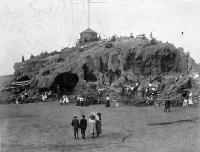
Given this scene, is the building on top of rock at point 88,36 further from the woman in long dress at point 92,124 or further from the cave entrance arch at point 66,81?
the woman in long dress at point 92,124

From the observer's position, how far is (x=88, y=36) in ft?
213

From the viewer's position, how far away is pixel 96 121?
19734 mm

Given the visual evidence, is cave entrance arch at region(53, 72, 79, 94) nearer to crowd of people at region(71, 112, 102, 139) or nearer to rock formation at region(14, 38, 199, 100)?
rock formation at region(14, 38, 199, 100)

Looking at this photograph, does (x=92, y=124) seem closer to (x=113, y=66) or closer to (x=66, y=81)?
(x=113, y=66)

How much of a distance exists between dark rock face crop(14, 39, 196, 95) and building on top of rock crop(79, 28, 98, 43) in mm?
13887

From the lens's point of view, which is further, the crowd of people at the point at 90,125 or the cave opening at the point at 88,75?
the cave opening at the point at 88,75

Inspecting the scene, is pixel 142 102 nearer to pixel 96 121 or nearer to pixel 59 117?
A: pixel 59 117

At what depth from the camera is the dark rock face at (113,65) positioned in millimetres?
46531

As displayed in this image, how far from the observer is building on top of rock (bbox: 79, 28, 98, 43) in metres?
64.6

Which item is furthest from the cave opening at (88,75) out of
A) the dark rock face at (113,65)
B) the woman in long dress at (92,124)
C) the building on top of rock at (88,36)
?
the woman in long dress at (92,124)

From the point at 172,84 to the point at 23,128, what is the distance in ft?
70.4

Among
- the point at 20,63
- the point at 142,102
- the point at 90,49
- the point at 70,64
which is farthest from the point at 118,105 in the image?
the point at 20,63

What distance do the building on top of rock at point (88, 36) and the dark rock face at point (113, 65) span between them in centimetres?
1389

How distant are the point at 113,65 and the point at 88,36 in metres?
18.6
